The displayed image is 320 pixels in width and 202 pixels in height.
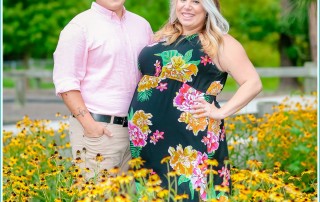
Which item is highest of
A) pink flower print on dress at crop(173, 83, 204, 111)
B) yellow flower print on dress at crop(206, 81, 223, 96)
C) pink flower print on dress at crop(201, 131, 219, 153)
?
yellow flower print on dress at crop(206, 81, 223, 96)

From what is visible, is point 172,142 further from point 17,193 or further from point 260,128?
point 260,128

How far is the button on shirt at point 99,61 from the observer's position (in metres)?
4.40

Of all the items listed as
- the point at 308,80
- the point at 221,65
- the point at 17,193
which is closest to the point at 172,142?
the point at 221,65

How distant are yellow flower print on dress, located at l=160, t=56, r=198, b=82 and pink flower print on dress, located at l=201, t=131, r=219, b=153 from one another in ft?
1.01

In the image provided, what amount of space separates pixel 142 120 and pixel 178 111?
0.19 meters

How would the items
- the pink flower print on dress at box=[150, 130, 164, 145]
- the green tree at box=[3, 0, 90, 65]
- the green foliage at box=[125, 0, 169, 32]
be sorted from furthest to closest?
the green foliage at box=[125, 0, 169, 32]
the green tree at box=[3, 0, 90, 65]
the pink flower print on dress at box=[150, 130, 164, 145]

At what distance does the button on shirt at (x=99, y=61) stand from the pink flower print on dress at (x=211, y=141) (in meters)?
0.45

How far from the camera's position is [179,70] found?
442 cm

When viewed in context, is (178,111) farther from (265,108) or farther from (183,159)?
(265,108)

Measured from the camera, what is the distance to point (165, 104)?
446 centimetres

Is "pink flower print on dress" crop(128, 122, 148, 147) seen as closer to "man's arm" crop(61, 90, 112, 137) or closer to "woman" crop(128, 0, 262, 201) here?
"woman" crop(128, 0, 262, 201)

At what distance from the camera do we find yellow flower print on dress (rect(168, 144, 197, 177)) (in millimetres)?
4457

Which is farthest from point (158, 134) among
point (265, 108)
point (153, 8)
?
point (153, 8)

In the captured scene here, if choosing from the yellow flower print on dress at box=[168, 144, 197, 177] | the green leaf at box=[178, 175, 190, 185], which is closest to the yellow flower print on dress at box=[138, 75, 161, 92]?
the yellow flower print on dress at box=[168, 144, 197, 177]
